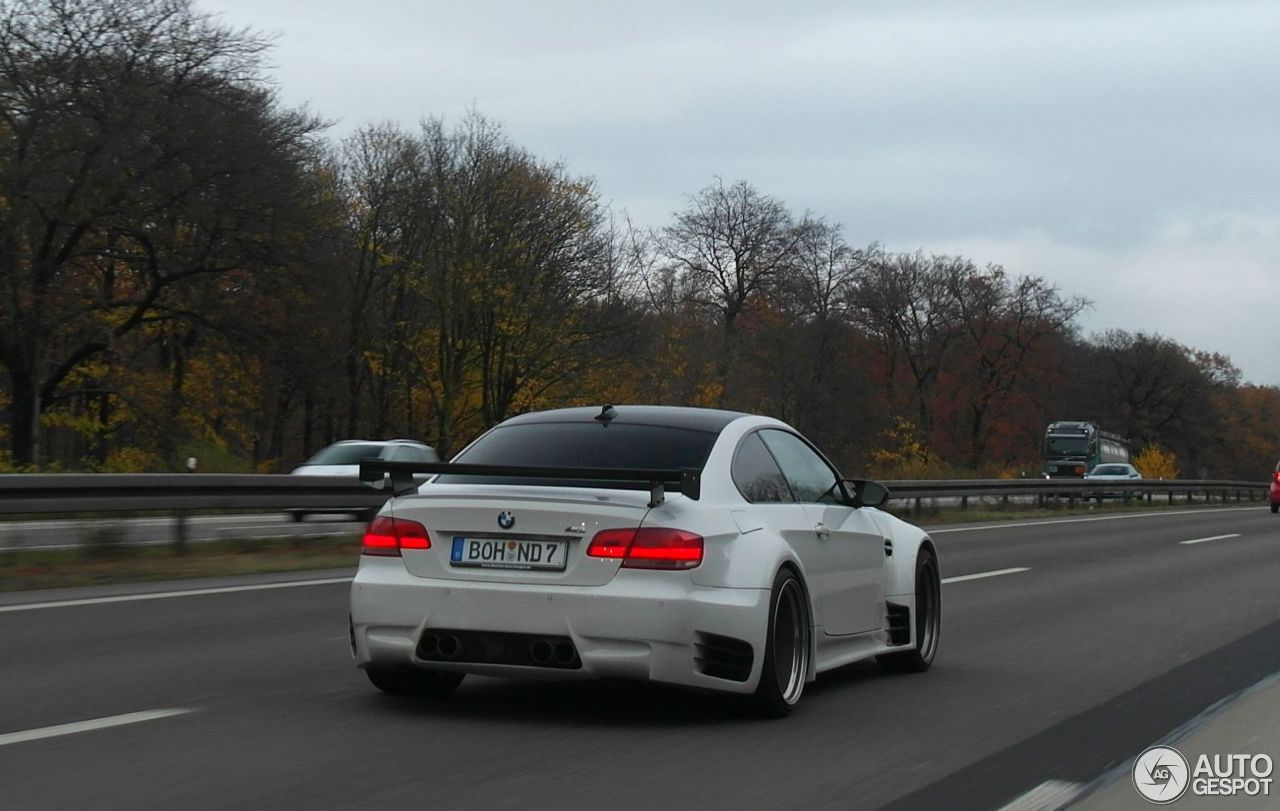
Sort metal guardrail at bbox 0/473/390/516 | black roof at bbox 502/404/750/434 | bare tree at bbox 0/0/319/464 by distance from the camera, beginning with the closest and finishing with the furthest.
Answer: black roof at bbox 502/404/750/434 < metal guardrail at bbox 0/473/390/516 < bare tree at bbox 0/0/319/464

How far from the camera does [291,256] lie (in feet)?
132

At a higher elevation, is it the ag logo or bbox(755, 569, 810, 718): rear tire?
bbox(755, 569, 810, 718): rear tire

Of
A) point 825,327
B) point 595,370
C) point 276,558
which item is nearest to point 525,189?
point 595,370

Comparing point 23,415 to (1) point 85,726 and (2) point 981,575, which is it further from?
(1) point 85,726

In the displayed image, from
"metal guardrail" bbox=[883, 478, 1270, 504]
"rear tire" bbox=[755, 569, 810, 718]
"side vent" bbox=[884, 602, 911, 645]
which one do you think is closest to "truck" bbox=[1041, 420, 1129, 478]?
"metal guardrail" bbox=[883, 478, 1270, 504]

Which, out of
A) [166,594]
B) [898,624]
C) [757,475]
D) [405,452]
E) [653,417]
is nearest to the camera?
[757,475]

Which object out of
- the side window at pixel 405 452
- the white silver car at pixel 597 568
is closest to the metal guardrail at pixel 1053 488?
the side window at pixel 405 452

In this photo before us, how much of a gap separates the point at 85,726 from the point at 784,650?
9.75ft

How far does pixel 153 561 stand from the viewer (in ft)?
53.7

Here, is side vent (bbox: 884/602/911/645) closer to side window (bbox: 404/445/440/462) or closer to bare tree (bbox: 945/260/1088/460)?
side window (bbox: 404/445/440/462)

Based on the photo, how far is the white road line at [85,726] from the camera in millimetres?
6531

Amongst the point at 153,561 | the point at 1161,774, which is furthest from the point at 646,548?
the point at 153,561

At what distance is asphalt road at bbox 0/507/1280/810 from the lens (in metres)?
5.80

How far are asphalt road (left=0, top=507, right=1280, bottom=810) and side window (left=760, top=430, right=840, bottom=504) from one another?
39.4 inches
